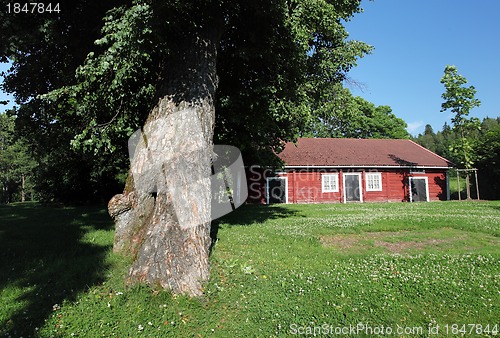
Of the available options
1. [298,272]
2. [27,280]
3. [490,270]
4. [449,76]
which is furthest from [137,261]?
[449,76]

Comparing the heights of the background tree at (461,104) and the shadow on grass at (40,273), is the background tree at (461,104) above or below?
above

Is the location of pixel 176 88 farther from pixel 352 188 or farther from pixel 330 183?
pixel 352 188

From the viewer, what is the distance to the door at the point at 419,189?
27844mm

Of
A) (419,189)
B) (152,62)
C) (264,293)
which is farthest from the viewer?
(419,189)

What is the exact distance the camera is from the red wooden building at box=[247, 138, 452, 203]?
26438 mm

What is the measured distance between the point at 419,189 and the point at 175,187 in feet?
89.0

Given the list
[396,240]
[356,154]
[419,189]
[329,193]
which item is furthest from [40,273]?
[419,189]

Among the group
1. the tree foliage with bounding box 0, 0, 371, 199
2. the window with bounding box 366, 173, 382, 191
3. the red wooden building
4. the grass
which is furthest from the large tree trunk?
the window with bounding box 366, 173, 382, 191

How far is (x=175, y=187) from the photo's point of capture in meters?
6.13

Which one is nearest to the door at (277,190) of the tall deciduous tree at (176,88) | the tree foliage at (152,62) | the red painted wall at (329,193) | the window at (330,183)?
the red painted wall at (329,193)

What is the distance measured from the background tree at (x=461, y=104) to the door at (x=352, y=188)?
873 centimetres

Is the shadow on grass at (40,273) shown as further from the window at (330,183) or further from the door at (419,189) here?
the door at (419,189)

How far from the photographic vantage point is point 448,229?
10.5 metres

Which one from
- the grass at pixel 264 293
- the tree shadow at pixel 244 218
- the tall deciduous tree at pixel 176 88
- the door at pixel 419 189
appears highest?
the tall deciduous tree at pixel 176 88
